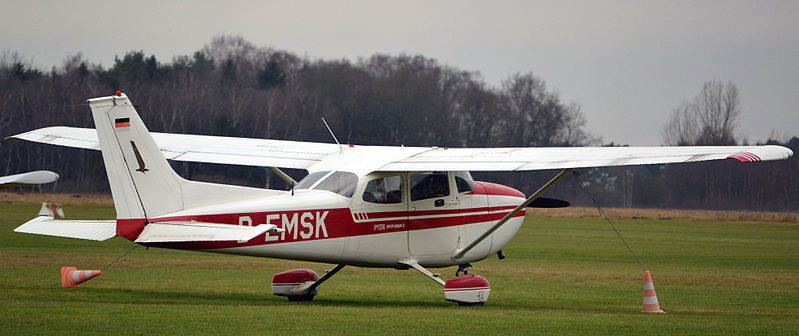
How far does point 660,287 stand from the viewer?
18.4 meters

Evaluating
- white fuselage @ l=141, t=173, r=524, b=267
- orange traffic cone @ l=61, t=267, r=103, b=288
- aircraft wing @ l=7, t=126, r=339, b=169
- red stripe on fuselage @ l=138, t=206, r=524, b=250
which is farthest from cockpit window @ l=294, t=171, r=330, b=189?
orange traffic cone @ l=61, t=267, r=103, b=288

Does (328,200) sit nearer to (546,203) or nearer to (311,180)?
(311,180)

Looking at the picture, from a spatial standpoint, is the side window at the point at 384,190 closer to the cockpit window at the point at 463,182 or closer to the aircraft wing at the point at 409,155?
the aircraft wing at the point at 409,155

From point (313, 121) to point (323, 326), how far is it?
53.2 meters

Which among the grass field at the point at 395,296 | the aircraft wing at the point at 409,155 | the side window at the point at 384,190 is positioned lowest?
the grass field at the point at 395,296

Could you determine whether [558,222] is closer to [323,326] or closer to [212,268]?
[212,268]

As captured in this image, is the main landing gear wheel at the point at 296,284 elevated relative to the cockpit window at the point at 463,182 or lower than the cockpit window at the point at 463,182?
lower

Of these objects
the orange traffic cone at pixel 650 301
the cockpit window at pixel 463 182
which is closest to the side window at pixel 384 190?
the cockpit window at pixel 463 182

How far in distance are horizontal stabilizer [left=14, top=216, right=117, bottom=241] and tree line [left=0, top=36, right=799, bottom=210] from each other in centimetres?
4023

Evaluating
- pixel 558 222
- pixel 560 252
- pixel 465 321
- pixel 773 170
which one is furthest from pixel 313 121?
pixel 465 321

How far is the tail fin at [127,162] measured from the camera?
1176 cm

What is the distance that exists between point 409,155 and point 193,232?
138 inches

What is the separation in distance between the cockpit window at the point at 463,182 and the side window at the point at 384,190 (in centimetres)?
99

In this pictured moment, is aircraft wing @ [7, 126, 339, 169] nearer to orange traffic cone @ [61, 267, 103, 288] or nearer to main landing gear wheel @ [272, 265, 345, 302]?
main landing gear wheel @ [272, 265, 345, 302]
